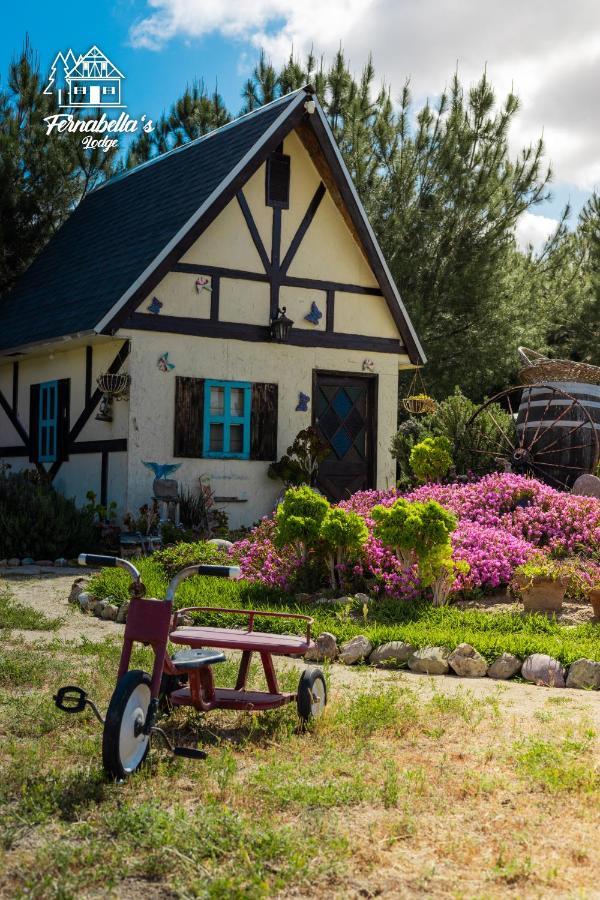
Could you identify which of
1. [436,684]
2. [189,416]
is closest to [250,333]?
[189,416]

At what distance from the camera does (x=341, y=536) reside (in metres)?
8.84

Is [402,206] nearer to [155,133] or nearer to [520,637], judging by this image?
[155,133]

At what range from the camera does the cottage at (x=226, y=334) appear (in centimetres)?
1411

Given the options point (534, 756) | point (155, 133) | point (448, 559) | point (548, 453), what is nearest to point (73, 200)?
point (155, 133)

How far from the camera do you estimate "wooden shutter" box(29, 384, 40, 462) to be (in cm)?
1644

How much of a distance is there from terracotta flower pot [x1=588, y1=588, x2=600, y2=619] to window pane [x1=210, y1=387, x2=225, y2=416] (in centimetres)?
774

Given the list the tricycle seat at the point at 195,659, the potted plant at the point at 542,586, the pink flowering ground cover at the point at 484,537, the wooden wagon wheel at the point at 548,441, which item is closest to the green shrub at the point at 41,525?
the pink flowering ground cover at the point at 484,537

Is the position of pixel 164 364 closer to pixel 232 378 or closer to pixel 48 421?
pixel 232 378

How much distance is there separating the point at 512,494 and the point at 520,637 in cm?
371

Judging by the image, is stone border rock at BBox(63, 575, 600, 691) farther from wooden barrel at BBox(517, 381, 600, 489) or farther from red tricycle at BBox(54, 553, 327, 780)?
wooden barrel at BBox(517, 381, 600, 489)

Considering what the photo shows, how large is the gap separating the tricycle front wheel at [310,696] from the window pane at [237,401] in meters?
9.76

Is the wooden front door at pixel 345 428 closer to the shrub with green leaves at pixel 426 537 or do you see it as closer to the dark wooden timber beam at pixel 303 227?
the dark wooden timber beam at pixel 303 227

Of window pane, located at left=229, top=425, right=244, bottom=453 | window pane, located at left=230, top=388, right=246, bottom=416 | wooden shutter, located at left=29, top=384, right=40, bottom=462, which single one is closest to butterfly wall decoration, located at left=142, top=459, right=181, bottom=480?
window pane, located at left=229, top=425, right=244, bottom=453

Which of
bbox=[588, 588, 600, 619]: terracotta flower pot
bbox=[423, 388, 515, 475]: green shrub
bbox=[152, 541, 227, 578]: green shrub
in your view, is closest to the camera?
bbox=[588, 588, 600, 619]: terracotta flower pot
